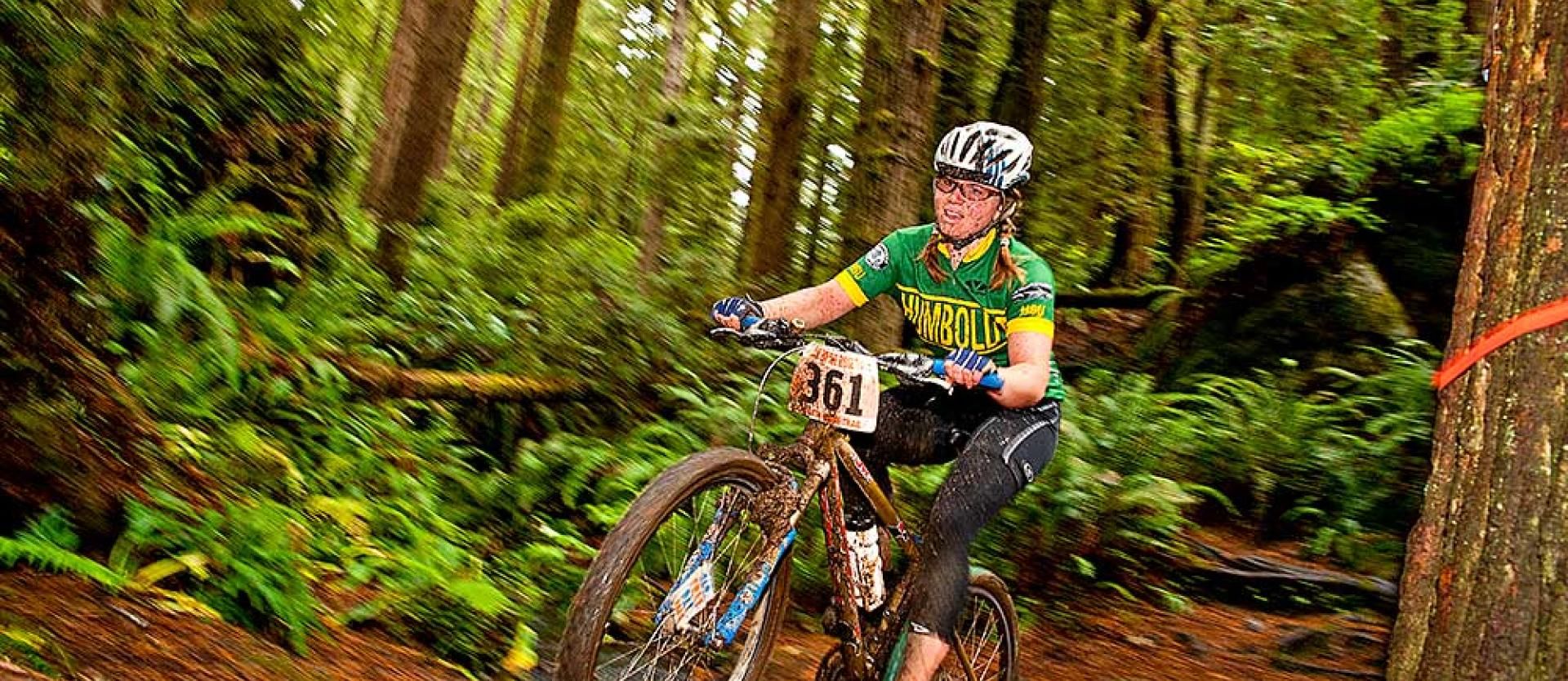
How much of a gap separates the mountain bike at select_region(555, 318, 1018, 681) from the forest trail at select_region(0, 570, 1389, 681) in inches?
37.2

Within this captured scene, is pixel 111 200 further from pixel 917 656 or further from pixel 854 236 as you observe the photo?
pixel 854 236

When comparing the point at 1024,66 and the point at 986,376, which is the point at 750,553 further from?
the point at 1024,66

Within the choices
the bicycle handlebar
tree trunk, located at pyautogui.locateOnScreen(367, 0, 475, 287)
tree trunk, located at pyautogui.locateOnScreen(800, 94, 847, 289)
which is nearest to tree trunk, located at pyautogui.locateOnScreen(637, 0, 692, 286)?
tree trunk, located at pyautogui.locateOnScreen(800, 94, 847, 289)

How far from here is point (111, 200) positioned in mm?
6195

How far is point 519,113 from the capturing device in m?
26.9

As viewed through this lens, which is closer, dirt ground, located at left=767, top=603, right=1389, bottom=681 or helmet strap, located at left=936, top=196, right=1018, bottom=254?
helmet strap, located at left=936, top=196, right=1018, bottom=254

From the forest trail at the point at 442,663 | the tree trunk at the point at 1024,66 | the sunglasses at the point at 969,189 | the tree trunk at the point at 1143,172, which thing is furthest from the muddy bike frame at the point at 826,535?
the tree trunk at the point at 1143,172

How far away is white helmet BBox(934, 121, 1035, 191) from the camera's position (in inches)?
186

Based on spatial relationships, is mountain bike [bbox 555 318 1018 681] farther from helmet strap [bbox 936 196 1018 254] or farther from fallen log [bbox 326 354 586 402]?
fallen log [bbox 326 354 586 402]

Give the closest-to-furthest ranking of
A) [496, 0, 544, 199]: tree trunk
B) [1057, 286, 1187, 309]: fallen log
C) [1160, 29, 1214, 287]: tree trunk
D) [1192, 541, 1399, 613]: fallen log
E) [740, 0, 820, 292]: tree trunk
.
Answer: [1192, 541, 1399, 613]: fallen log
[740, 0, 820, 292]: tree trunk
[1057, 286, 1187, 309]: fallen log
[1160, 29, 1214, 287]: tree trunk
[496, 0, 544, 199]: tree trunk

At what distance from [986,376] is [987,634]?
6.30 feet

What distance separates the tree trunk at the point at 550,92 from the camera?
1769 centimetres

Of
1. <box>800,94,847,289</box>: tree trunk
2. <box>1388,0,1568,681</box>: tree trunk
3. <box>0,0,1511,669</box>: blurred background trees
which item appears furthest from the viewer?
<box>800,94,847,289</box>: tree trunk

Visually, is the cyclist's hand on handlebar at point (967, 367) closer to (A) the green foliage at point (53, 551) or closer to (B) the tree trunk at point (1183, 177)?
(A) the green foliage at point (53, 551)
